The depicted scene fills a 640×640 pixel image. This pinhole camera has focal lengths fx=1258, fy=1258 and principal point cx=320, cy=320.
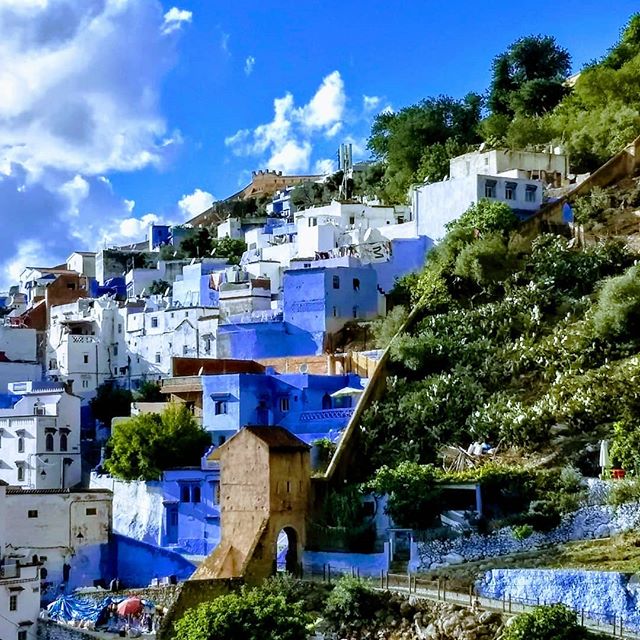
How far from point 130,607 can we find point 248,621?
7.13 m

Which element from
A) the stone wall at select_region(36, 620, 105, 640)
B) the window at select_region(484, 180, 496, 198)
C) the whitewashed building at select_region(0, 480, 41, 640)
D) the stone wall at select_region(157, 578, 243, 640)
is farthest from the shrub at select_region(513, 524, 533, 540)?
the window at select_region(484, 180, 496, 198)

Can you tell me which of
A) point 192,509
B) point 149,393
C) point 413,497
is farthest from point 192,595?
point 149,393

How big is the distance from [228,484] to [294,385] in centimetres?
606

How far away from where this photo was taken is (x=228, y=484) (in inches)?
1253

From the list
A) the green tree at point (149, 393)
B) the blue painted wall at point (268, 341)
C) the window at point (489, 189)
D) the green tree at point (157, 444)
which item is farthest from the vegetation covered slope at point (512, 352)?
the green tree at point (149, 393)

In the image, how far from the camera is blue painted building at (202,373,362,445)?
121 ft

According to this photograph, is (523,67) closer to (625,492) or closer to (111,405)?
(111,405)

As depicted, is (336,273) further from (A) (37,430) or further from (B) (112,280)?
(B) (112,280)

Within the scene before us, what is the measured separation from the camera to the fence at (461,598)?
2438 cm

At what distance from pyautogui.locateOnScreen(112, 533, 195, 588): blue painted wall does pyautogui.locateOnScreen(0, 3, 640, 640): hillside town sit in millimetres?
89

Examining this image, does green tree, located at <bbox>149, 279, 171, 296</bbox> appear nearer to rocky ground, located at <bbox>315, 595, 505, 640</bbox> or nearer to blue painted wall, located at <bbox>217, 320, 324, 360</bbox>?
blue painted wall, located at <bbox>217, 320, 324, 360</bbox>

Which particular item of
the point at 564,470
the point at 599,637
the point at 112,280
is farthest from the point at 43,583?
the point at 112,280

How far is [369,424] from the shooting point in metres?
34.3

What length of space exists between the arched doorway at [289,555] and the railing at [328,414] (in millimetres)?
4488
